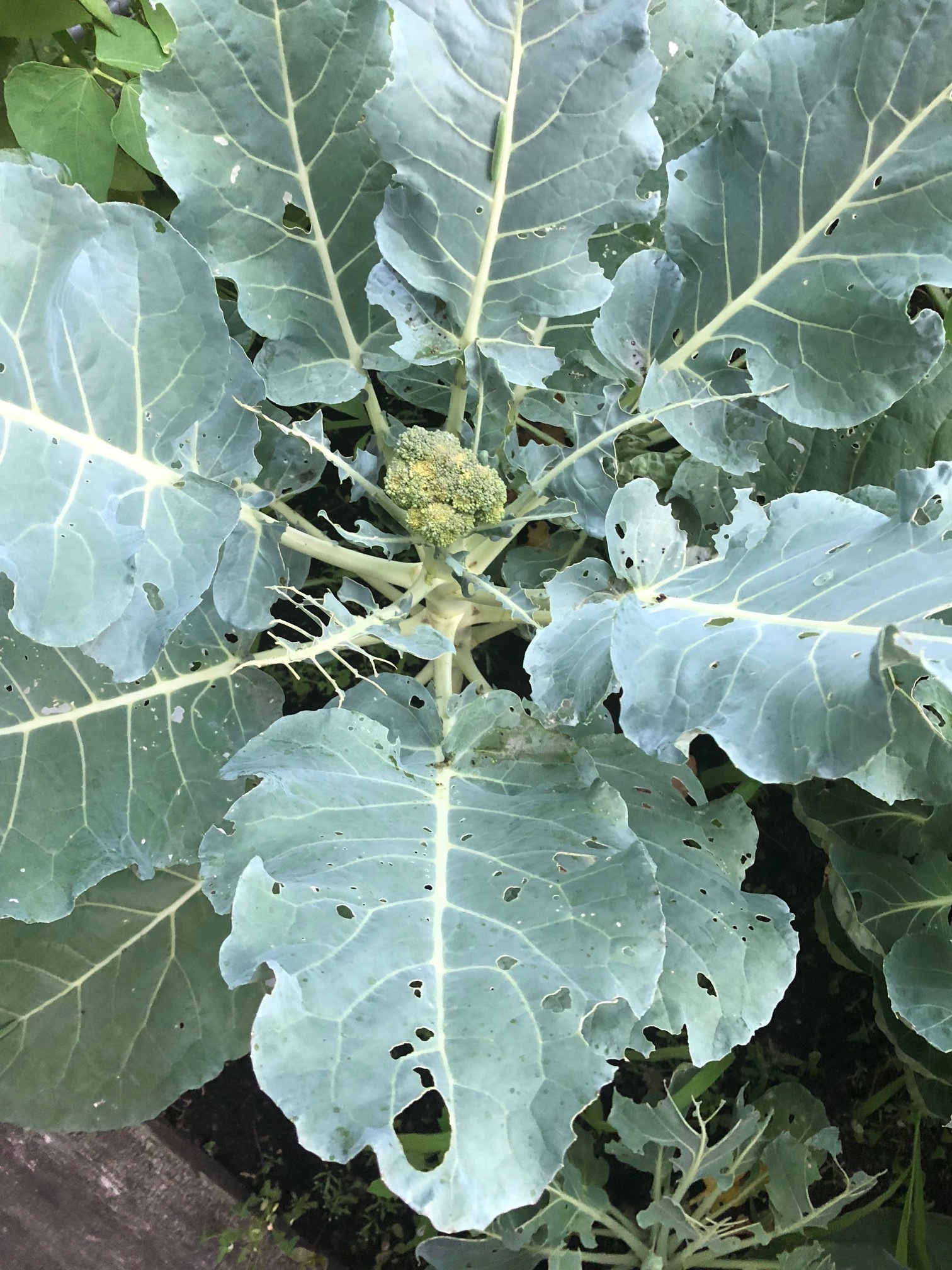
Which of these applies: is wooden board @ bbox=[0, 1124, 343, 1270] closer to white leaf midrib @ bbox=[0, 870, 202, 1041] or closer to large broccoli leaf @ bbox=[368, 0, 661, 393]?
white leaf midrib @ bbox=[0, 870, 202, 1041]

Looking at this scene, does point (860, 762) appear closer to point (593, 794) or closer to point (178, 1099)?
point (593, 794)

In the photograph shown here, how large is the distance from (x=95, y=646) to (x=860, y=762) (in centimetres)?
57

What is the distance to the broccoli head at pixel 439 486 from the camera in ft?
2.60

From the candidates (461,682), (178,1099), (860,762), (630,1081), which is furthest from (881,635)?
(178,1099)

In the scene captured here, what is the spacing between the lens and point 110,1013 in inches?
39.6

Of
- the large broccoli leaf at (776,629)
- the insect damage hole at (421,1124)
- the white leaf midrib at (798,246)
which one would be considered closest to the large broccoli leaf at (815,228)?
the white leaf midrib at (798,246)

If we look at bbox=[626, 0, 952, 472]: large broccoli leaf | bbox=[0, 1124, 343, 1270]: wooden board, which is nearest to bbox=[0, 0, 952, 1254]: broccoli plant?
bbox=[626, 0, 952, 472]: large broccoli leaf

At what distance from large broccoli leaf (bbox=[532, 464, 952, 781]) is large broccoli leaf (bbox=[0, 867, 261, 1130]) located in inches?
22.1

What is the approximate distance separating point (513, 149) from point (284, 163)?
214mm

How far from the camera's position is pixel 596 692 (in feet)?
2.30

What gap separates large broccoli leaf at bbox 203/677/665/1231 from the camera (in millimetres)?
551

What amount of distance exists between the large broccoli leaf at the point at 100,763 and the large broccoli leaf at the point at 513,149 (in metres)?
0.42

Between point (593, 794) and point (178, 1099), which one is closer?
point (593, 794)

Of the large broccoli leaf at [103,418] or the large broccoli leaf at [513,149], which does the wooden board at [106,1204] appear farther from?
the large broccoli leaf at [513,149]
